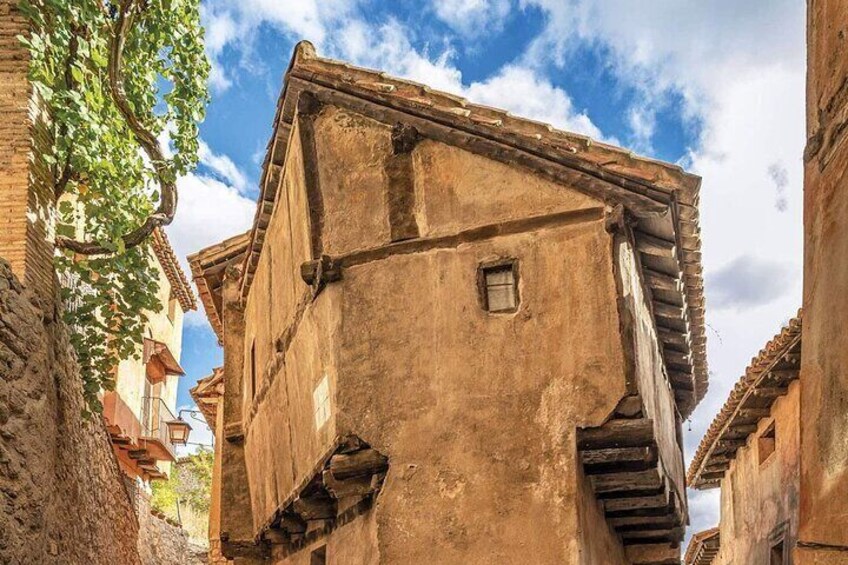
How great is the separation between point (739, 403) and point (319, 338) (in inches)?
279

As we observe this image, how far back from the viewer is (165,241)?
22391 millimetres

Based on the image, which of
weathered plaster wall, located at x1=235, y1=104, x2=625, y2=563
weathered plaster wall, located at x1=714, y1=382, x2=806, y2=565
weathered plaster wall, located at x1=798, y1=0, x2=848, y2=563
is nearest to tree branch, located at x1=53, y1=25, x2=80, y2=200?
weathered plaster wall, located at x1=235, y1=104, x2=625, y2=563

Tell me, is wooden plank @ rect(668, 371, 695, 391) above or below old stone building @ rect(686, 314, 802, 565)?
above

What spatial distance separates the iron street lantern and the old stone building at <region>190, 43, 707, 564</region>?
518 inches

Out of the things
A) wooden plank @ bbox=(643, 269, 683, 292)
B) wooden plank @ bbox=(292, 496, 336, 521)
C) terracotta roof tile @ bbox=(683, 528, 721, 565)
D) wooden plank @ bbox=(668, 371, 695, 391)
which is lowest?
terracotta roof tile @ bbox=(683, 528, 721, 565)

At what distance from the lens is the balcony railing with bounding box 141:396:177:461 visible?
898 inches

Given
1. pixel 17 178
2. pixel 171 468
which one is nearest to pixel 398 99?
pixel 17 178

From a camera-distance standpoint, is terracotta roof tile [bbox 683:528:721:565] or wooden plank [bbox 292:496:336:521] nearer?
wooden plank [bbox 292:496:336:521]

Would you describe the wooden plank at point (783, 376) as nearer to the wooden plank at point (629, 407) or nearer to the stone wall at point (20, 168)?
the wooden plank at point (629, 407)

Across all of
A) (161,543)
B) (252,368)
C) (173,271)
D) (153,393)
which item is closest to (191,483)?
(153,393)

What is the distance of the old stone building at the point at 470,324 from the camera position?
7355 mm

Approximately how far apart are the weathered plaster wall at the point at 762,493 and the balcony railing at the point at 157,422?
44.2 ft

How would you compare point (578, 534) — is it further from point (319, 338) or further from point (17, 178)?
point (17, 178)

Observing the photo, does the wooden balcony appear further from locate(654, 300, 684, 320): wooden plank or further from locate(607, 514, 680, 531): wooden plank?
locate(654, 300, 684, 320): wooden plank
